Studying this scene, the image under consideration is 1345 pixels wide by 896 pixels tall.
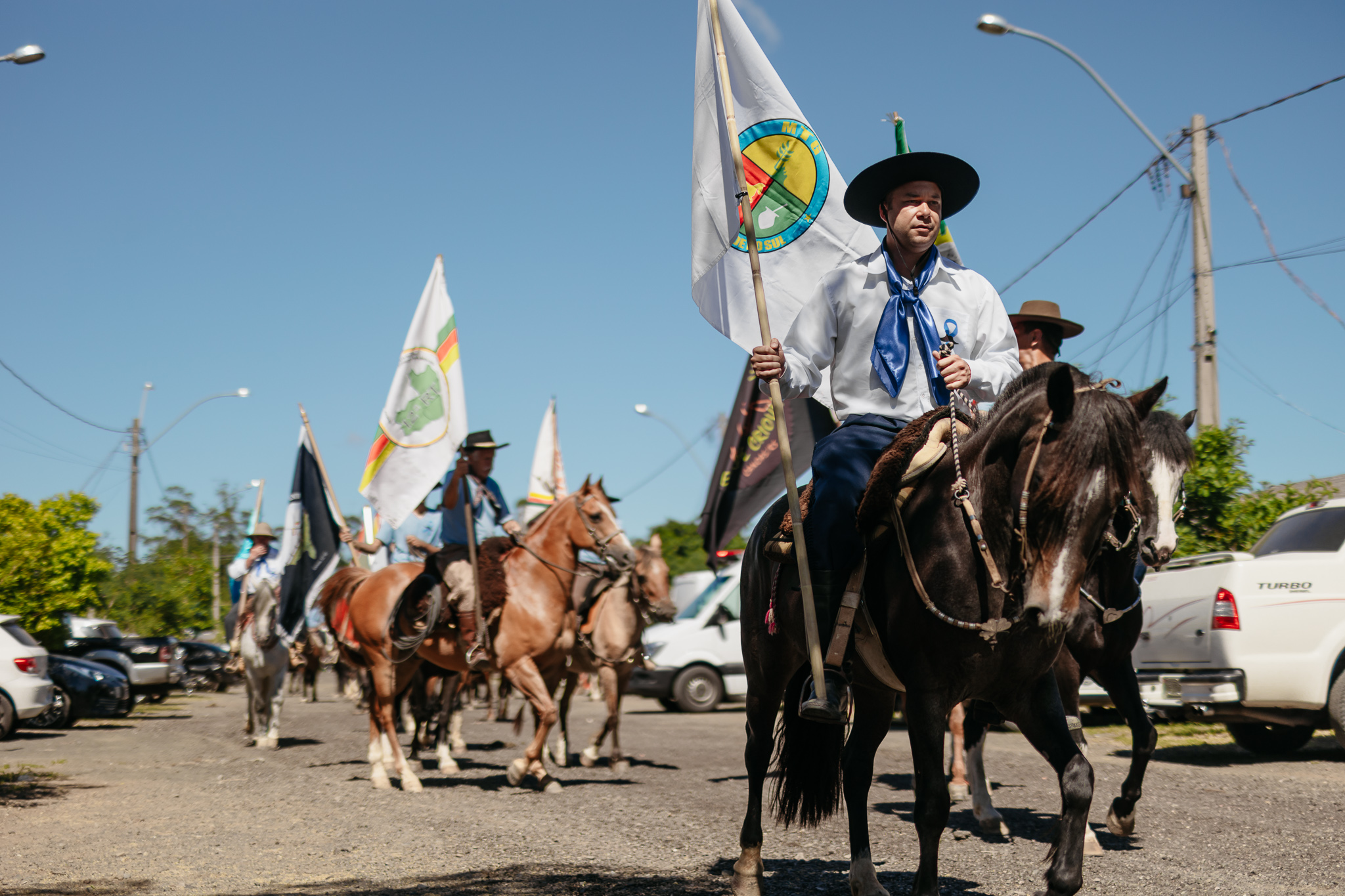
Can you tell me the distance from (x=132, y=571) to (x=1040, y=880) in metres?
34.1

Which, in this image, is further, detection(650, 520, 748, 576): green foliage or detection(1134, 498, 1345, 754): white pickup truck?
detection(650, 520, 748, 576): green foliage

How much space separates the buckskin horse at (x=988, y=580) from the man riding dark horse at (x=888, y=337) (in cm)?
24

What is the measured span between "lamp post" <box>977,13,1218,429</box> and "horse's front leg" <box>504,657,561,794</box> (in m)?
9.73

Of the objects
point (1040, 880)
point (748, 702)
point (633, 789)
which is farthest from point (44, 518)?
point (1040, 880)

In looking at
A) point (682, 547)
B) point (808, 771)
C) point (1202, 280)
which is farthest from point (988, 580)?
point (682, 547)

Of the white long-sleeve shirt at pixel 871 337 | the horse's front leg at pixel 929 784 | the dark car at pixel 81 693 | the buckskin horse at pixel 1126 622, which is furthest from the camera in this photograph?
the dark car at pixel 81 693

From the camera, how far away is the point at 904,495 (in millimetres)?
4250

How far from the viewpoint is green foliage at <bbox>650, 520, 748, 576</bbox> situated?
57531 millimetres

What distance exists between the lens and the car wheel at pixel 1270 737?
35.8 ft

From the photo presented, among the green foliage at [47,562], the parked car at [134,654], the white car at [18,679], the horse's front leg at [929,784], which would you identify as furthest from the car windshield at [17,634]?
the horse's front leg at [929,784]

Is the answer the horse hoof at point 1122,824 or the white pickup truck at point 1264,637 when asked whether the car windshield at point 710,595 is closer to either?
the white pickup truck at point 1264,637

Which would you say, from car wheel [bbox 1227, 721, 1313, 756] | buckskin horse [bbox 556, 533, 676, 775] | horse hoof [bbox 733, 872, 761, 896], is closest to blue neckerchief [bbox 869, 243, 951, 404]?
horse hoof [bbox 733, 872, 761, 896]

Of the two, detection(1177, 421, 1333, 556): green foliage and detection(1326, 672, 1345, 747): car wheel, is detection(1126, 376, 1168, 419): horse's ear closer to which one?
detection(1326, 672, 1345, 747): car wheel

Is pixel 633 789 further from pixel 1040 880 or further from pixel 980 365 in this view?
pixel 980 365
